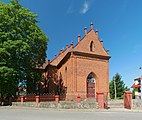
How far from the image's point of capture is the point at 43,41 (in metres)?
37.7

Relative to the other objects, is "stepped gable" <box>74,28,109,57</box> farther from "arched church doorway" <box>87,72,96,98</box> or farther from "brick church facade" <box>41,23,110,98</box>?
"arched church doorway" <box>87,72,96,98</box>

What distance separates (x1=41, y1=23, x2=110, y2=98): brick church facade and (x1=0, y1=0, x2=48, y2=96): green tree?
15.9 ft

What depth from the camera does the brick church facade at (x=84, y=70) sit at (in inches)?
1515

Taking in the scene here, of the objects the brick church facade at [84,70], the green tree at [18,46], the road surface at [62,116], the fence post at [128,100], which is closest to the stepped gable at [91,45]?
the brick church facade at [84,70]

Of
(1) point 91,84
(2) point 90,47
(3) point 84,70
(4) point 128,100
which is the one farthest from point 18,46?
(4) point 128,100

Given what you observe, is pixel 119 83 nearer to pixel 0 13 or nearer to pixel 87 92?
pixel 87 92

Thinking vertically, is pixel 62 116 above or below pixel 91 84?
below

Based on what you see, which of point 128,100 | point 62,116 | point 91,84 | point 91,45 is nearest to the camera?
point 62,116

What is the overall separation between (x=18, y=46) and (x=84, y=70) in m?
12.3

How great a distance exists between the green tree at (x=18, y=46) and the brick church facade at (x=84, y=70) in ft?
15.9

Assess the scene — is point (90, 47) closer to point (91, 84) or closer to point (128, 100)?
point (91, 84)

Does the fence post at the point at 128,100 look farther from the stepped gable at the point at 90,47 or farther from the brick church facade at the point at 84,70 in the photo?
the stepped gable at the point at 90,47

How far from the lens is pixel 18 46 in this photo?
32719mm

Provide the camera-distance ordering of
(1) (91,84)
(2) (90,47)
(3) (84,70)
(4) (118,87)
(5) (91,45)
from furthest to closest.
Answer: (4) (118,87) < (5) (91,45) < (2) (90,47) < (1) (91,84) < (3) (84,70)
